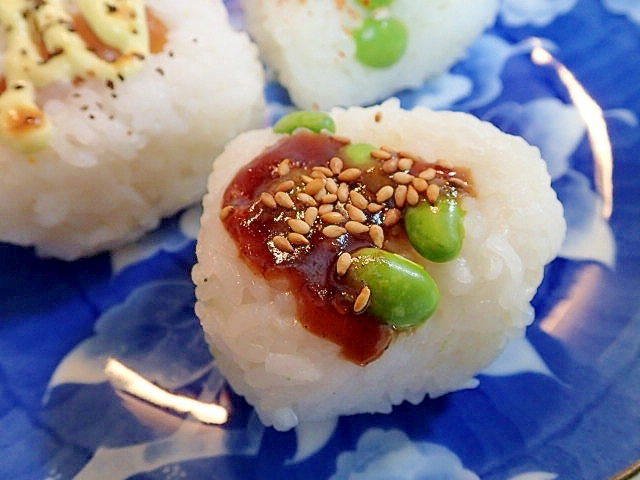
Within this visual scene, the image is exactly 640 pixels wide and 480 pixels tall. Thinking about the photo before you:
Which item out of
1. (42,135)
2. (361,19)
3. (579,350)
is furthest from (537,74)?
(42,135)

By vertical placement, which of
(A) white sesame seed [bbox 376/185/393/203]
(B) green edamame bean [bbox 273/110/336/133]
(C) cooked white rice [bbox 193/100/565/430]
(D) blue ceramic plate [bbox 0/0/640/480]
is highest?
(B) green edamame bean [bbox 273/110/336/133]

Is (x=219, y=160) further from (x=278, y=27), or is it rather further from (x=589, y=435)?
(x=589, y=435)

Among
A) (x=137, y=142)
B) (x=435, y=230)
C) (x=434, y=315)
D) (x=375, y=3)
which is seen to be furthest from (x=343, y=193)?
(x=375, y=3)

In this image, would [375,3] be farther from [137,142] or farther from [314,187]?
[314,187]

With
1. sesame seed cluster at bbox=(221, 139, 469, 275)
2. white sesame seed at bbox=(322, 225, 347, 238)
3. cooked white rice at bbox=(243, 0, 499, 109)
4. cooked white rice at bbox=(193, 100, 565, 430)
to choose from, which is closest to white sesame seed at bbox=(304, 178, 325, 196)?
sesame seed cluster at bbox=(221, 139, 469, 275)

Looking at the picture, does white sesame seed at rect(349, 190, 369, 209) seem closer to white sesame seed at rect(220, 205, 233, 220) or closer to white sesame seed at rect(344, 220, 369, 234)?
white sesame seed at rect(344, 220, 369, 234)
